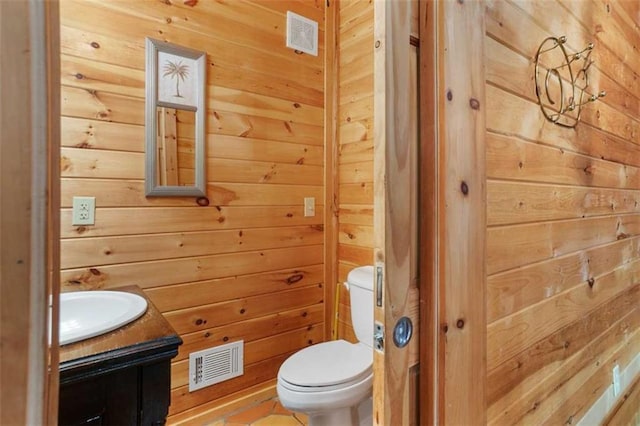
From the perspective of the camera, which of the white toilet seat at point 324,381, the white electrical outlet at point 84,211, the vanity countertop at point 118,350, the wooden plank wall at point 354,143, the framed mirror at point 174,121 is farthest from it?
the wooden plank wall at point 354,143

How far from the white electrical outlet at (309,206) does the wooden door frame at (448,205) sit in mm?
1537

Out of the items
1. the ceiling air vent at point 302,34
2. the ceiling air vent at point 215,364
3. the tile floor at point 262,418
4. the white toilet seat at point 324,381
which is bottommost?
the tile floor at point 262,418

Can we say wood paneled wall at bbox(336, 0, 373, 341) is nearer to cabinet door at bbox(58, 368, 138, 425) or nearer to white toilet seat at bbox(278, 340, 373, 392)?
white toilet seat at bbox(278, 340, 373, 392)

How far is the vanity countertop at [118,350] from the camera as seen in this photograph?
78 cm

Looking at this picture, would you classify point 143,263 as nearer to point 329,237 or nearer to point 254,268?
point 254,268

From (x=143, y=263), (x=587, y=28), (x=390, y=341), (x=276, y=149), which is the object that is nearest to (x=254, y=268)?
(x=143, y=263)

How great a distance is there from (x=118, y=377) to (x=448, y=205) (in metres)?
0.88

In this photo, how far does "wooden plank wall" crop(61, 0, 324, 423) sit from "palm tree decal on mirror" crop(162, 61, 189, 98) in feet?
0.39

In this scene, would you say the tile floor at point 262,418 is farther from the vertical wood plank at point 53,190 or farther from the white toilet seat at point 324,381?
the vertical wood plank at point 53,190

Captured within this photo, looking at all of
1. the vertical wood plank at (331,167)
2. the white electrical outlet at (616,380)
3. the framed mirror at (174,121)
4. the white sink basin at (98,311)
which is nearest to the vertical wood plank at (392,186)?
the white sink basin at (98,311)

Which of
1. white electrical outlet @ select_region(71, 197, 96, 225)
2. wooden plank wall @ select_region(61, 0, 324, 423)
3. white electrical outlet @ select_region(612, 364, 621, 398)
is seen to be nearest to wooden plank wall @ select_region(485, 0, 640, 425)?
white electrical outlet @ select_region(612, 364, 621, 398)

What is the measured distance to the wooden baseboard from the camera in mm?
1842

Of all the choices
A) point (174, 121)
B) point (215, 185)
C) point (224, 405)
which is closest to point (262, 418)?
point (224, 405)

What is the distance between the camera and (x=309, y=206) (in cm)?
229
